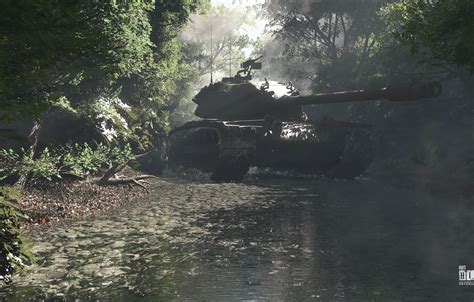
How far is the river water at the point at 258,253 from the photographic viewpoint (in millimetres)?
6016

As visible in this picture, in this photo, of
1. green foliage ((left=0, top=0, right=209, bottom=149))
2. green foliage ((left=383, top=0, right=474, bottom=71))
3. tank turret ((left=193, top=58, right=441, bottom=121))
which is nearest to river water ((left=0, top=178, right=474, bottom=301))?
green foliage ((left=0, top=0, right=209, bottom=149))

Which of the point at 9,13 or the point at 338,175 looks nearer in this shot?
the point at 9,13

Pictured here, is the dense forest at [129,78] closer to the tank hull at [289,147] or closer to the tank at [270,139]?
the tank at [270,139]

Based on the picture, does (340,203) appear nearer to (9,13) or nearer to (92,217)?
(92,217)

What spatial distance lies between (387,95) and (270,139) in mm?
4725

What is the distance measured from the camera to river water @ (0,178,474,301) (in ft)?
19.7

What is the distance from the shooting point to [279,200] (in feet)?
45.4

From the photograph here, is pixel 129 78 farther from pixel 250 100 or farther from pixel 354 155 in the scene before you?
pixel 354 155

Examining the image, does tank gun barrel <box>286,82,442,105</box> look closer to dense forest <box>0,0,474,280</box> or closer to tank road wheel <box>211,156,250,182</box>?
dense forest <box>0,0,474,280</box>

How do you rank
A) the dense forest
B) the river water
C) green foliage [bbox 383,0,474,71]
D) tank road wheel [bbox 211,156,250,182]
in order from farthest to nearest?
tank road wheel [bbox 211,156,250,182]
green foliage [bbox 383,0,474,71]
the river water
the dense forest

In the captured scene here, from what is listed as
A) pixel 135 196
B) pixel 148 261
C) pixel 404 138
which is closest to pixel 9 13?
pixel 148 261

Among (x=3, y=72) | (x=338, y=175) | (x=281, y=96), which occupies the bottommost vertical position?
(x=338, y=175)

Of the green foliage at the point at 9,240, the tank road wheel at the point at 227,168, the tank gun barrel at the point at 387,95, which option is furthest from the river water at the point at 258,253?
the tank road wheel at the point at 227,168

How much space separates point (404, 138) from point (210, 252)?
2061cm
